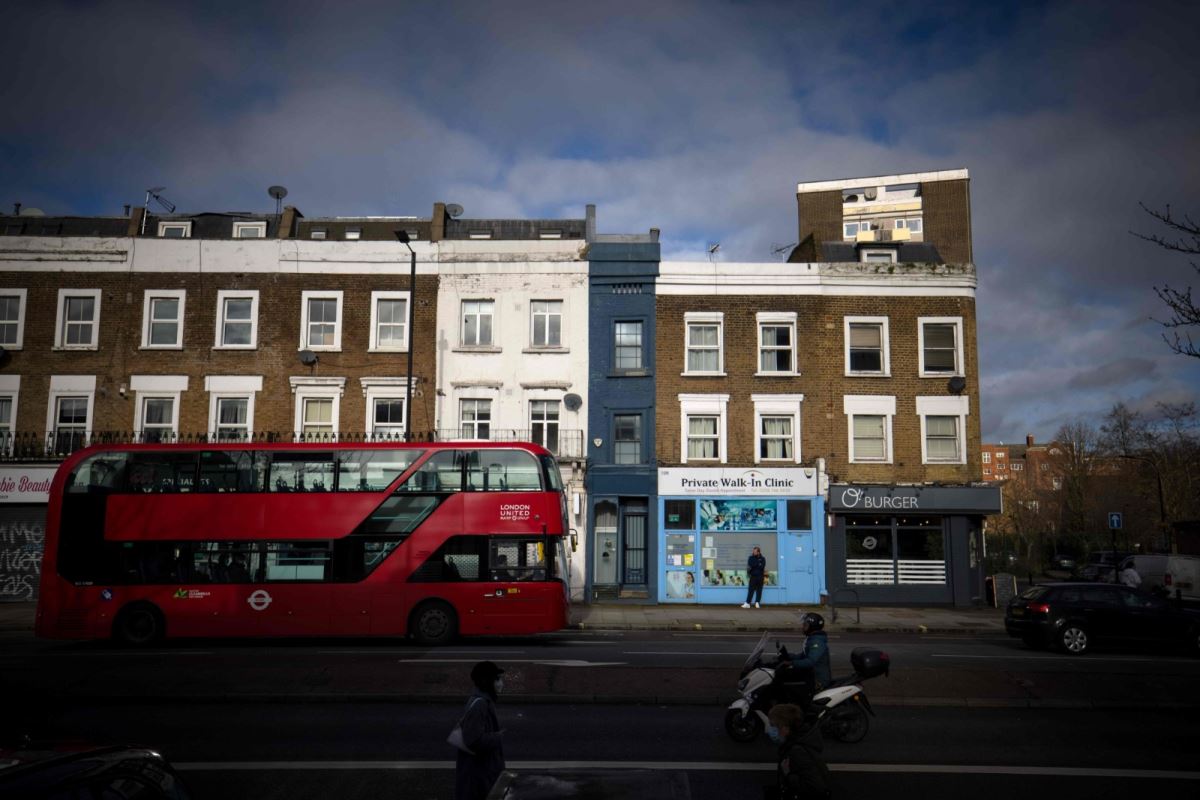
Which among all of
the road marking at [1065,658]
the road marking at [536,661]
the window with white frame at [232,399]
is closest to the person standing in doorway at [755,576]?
the road marking at [1065,658]

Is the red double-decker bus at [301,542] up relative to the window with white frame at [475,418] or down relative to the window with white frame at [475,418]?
down

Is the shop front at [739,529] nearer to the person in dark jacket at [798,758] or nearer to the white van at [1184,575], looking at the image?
the white van at [1184,575]

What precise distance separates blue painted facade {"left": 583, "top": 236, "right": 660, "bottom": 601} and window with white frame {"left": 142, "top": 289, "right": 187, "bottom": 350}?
1376 centimetres

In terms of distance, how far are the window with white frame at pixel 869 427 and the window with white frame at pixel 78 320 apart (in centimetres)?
2522

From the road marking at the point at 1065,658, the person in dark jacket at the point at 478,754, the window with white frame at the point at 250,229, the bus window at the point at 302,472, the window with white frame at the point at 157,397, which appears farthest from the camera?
the window with white frame at the point at 250,229

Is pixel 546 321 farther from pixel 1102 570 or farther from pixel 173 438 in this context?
pixel 1102 570

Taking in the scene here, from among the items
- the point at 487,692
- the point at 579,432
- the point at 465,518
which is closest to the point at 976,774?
the point at 487,692

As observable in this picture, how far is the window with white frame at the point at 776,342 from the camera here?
29547mm

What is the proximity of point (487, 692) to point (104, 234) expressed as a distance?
32.3 metres

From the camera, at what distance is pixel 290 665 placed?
43.9 feet

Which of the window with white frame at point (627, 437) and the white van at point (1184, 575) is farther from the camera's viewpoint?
the white van at point (1184, 575)

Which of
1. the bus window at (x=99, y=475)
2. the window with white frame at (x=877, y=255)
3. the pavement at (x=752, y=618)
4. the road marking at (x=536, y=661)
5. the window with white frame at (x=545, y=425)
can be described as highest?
the window with white frame at (x=877, y=255)

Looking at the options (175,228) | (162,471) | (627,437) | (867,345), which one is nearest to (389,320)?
(627,437)

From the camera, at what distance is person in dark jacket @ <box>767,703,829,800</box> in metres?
6.50
